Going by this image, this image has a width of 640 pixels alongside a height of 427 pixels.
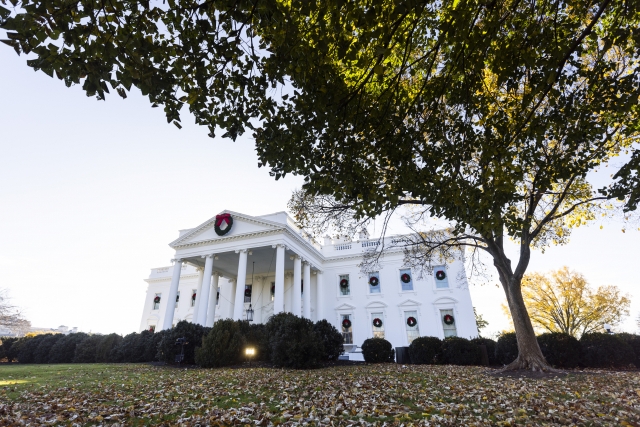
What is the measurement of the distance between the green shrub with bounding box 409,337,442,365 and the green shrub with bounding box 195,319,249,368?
8655mm

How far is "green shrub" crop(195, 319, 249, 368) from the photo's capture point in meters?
14.9

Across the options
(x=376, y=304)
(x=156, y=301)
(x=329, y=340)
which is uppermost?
(x=156, y=301)

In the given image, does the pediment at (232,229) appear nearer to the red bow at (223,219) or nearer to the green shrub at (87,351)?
the red bow at (223,219)

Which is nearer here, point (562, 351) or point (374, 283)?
point (562, 351)

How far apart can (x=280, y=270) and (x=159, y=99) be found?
58.4 ft

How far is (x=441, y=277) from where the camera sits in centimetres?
2523

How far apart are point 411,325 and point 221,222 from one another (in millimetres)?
16977

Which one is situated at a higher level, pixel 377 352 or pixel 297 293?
pixel 297 293

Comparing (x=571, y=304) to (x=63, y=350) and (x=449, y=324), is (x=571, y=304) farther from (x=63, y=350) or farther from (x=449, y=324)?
(x=63, y=350)

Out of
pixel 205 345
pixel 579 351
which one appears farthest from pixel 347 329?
pixel 579 351

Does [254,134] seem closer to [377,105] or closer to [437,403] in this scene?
[377,105]

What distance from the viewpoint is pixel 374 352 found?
16.2 metres

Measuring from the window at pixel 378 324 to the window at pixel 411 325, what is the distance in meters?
1.92

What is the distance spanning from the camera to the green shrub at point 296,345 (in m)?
13.2
